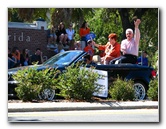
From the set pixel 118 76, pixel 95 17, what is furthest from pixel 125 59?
pixel 95 17

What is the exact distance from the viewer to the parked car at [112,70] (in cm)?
1460

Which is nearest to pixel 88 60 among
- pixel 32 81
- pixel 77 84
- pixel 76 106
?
pixel 77 84

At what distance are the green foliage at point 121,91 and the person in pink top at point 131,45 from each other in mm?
499

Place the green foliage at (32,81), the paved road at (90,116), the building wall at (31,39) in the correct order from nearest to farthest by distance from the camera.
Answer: the paved road at (90,116)
the building wall at (31,39)
the green foliage at (32,81)

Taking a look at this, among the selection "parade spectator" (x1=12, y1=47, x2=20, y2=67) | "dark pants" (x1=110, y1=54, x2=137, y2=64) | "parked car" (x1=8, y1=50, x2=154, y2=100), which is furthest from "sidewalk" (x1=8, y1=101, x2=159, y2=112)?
"dark pants" (x1=110, y1=54, x2=137, y2=64)

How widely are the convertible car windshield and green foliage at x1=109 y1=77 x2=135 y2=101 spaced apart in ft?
3.19

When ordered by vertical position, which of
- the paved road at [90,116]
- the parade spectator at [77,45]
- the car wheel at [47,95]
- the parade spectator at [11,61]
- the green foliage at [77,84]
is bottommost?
the paved road at [90,116]

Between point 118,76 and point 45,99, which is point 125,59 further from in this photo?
point 45,99

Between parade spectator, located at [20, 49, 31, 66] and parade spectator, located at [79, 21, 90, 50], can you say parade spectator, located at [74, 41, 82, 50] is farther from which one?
parade spectator, located at [20, 49, 31, 66]

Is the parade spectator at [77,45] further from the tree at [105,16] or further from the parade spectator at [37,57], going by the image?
the parade spectator at [37,57]

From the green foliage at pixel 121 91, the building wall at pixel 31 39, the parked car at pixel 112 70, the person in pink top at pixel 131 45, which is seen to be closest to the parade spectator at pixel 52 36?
the building wall at pixel 31 39

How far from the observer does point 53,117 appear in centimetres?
1238
